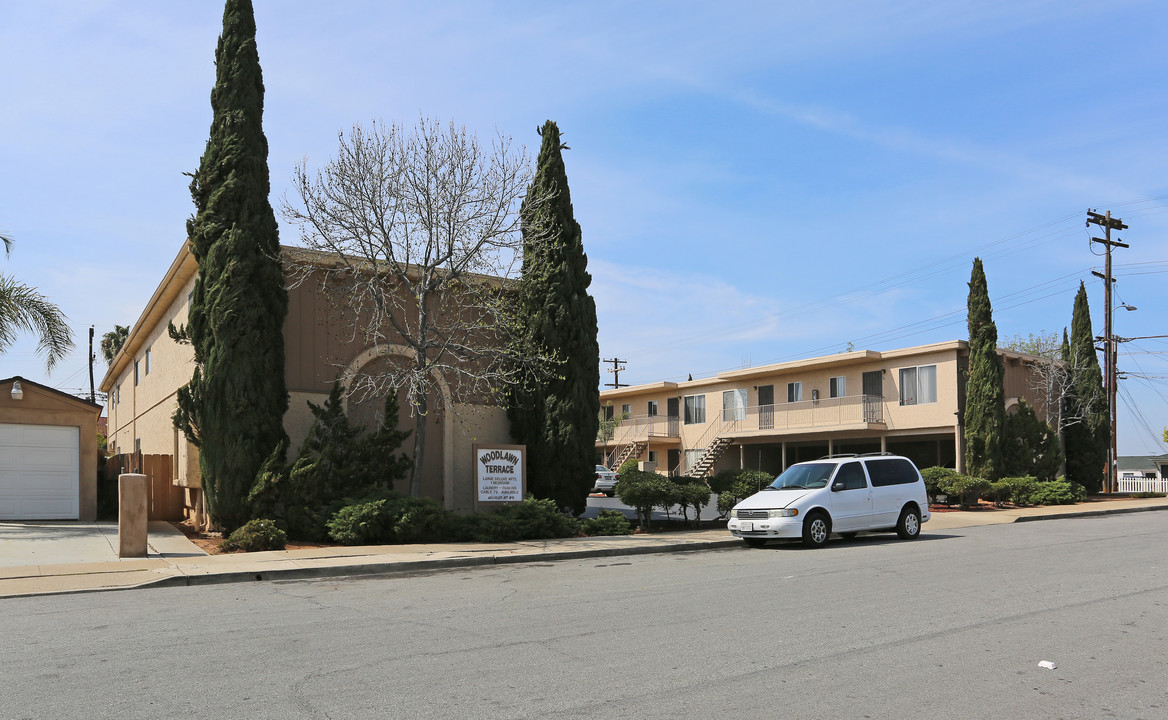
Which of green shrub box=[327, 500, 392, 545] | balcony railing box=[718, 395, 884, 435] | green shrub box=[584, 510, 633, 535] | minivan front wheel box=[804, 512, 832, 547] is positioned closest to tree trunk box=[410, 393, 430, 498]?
green shrub box=[327, 500, 392, 545]

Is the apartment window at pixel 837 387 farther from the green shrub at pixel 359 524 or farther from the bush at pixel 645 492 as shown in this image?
the green shrub at pixel 359 524

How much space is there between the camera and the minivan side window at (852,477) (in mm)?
17281

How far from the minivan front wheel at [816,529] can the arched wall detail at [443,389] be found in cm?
805

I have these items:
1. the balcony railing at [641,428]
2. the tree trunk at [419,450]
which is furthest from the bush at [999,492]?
the tree trunk at [419,450]

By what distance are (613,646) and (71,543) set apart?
12.8 metres

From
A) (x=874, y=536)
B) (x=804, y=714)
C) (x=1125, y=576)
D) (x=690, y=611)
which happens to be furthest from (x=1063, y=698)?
(x=874, y=536)

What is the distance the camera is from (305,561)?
13734mm

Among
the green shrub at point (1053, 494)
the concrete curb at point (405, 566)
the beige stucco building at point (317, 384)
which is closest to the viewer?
the concrete curb at point (405, 566)

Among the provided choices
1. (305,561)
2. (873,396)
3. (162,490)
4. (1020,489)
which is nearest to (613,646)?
(305,561)

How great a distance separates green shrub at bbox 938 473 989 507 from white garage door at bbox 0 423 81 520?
79.6ft

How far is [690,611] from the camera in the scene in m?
9.46

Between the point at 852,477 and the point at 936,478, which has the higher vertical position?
the point at 852,477

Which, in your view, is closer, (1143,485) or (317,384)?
(317,384)

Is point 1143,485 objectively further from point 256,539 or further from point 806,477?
point 256,539
